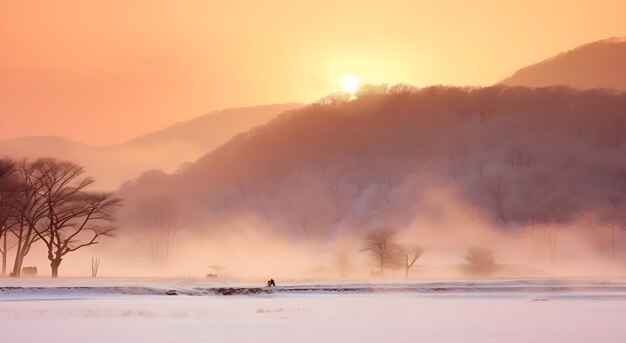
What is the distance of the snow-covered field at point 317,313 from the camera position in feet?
116

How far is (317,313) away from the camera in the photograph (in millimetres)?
47938

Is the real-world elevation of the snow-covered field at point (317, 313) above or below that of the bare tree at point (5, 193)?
below

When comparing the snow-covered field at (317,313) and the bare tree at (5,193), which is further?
the bare tree at (5,193)

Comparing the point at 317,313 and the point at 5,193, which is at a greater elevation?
the point at 5,193

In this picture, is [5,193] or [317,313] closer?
[317,313]

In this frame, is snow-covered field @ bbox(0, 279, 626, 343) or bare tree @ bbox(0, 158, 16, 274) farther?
bare tree @ bbox(0, 158, 16, 274)

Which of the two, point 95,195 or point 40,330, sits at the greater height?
point 95,195

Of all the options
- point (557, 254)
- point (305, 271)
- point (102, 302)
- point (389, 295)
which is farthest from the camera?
point (557, 254)

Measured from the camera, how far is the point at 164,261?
643 ft

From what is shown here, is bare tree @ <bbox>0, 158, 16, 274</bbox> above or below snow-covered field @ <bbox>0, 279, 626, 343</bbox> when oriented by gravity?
above

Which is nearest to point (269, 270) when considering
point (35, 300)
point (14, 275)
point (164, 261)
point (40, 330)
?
point (164, 261)

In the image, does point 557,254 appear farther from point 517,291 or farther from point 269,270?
point 517,291

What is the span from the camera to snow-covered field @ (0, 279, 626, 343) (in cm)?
3538

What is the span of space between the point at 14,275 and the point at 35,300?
3701 centimetres
